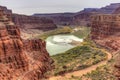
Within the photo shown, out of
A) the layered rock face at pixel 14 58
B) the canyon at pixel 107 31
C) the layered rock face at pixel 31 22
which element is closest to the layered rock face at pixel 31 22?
the layered rock face at pixel 31 22

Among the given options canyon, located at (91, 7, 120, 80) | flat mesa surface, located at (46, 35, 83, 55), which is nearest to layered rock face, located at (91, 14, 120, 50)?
canyon, located at (91, 7, 120, 80)

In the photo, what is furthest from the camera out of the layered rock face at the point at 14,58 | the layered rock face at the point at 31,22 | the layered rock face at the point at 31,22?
the layered rock face at the point at 31,22

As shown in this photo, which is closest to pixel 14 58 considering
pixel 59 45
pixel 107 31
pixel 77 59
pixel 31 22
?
pixel 77 59

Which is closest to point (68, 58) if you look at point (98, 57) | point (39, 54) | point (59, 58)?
point (59, 58)

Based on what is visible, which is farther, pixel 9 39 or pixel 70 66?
pixel 70 66

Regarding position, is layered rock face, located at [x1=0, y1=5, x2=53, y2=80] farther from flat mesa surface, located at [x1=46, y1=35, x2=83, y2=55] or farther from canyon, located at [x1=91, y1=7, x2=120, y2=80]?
flat mesa surface, located at [x1=46, y1=35, x2=83, y2=55]

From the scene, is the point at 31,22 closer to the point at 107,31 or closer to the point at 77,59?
the point at 107,31

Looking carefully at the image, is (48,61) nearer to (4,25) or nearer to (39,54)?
(39,54)

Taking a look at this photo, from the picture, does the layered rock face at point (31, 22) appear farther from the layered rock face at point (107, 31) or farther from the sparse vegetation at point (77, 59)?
the sparse vegetation at point (77, 59)
